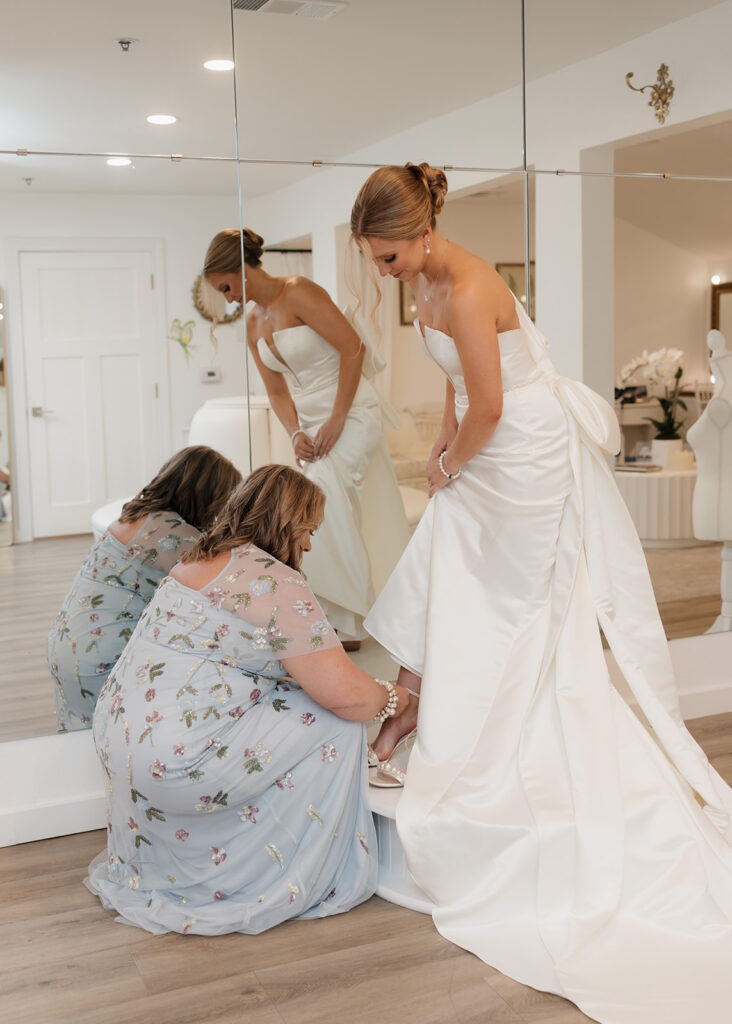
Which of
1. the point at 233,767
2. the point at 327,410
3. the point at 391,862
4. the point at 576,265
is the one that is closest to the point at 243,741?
the point at 233,767

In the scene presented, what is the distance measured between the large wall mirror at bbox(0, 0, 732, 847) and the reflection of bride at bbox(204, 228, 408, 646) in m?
0.05

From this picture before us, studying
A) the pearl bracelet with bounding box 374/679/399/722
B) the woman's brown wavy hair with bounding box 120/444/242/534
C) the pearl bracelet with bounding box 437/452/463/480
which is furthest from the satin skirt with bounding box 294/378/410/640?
the pearl bracelet with bounding box 374/679/399/722

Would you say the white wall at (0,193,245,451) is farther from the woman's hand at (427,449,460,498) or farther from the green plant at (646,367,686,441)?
the green plant at (646,367,686,441)

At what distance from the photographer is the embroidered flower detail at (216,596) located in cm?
221

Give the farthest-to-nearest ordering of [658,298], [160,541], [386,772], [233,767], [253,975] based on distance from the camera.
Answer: [658,298] → [160,541] → [386,772] → [233,767] → [253,975]

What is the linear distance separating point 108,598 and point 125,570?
0.09 m

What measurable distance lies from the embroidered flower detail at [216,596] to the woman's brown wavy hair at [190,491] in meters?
0.59

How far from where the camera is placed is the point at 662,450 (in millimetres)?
3621

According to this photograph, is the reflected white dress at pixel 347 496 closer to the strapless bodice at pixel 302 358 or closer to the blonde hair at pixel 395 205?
the strapless bodice at pixel 302 358

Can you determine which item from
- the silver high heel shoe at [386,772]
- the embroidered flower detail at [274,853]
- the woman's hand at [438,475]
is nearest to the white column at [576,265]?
the woman's hand at [438,475]

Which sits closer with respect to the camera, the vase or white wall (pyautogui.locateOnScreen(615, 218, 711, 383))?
white wall (pyautogui.locateOnScreen(615, 218, 711, 383))

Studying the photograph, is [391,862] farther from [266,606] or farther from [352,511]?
[352,511]

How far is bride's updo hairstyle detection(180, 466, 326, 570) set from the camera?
7.52 ft

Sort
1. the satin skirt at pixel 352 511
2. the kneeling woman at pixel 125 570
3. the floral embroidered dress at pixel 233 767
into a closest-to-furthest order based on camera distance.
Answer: the floral embroidered dress at pixel 233 767 → the kneeling woman at pixel 125 570 → the satin skirt at pixel 352 511
